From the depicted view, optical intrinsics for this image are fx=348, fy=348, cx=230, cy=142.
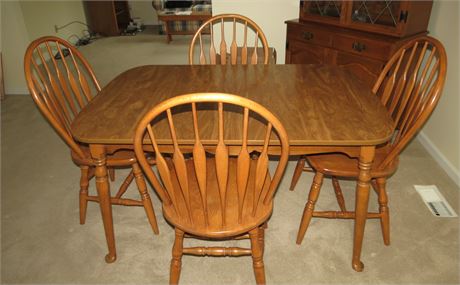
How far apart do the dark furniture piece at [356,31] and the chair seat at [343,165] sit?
0.60 m

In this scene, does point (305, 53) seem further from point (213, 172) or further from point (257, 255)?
point (257, 255)

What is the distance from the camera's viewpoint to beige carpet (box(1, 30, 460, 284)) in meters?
1.58

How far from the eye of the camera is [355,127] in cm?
127

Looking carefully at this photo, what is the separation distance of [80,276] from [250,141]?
3.45 feet

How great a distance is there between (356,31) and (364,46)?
0.14 m

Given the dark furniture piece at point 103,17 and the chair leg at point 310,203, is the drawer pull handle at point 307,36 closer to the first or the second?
the chair leg at point 310,203

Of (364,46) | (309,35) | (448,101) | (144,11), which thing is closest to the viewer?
(448,101)

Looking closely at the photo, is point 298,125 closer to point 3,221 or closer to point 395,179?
point 395,179

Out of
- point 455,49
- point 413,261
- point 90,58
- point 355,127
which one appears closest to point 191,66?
point 355,127

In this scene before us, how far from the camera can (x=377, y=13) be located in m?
2.31

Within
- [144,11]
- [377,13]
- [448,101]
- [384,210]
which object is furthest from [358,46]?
[144,11]

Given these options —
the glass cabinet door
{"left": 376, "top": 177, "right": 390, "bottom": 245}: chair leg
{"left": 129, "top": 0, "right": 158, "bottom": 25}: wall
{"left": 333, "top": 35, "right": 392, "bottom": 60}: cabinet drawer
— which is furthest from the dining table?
{"left": 129, "top": 0, "right": 158, "bottom": 25}: wall

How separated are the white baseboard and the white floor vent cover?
0.17m

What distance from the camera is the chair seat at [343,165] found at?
1.49 meters
